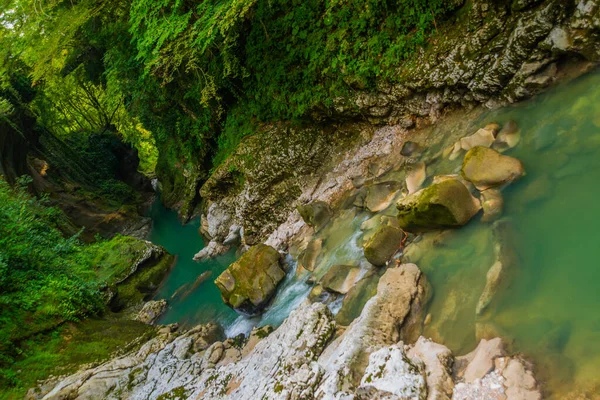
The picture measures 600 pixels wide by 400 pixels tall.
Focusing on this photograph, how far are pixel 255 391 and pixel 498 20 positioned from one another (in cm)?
804

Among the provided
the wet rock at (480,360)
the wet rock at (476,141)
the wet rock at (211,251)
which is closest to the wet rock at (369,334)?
the wet rock at (480,360)

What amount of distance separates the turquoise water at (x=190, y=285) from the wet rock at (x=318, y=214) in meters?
3.20

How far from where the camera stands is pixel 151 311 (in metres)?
11.8

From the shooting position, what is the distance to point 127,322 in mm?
10195

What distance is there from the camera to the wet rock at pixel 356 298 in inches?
229

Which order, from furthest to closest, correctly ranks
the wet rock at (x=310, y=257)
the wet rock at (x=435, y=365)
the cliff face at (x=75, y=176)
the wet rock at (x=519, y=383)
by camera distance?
the cliff face at (x=75, y=176)
the wet rock at (x=310, y=257)
the wet rock at (x=435, y=365)
the wet rock at (x=519, y=383)

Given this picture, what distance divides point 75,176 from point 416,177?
78.3 feet

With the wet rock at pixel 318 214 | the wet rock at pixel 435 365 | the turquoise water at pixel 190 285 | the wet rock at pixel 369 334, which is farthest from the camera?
the turquoise water at pixel 190 285

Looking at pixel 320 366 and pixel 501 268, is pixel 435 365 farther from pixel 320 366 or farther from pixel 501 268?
pixel 501 268

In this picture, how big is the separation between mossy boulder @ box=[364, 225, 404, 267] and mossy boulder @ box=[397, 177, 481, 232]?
49 centimetres

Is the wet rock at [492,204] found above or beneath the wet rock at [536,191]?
above

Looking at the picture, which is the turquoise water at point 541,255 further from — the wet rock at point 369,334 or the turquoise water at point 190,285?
the turquoise water at point 190,285

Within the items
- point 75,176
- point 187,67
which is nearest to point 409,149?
point 187,67

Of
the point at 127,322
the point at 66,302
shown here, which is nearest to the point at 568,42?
the point at 127,322
